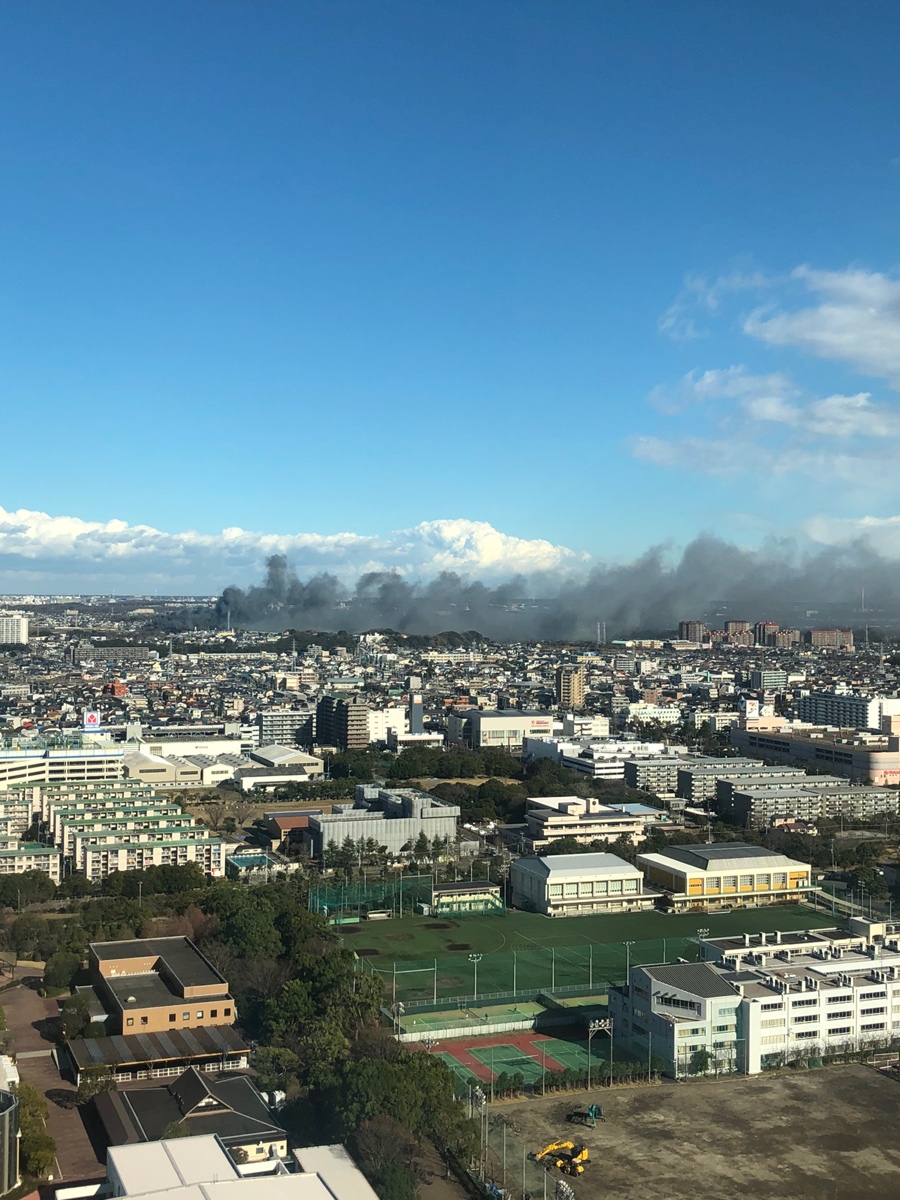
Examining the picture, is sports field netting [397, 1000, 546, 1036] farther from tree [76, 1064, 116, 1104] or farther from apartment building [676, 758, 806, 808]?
apartment building [676, 758, 806, 808]

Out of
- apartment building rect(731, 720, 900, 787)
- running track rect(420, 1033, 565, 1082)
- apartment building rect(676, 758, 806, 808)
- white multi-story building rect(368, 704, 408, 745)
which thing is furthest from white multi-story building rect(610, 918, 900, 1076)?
white multi-story building rect(368, 704, 408, 745)

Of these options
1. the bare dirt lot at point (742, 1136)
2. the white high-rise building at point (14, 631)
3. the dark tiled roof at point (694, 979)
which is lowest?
the bare dirt lot at point (742, 1136)

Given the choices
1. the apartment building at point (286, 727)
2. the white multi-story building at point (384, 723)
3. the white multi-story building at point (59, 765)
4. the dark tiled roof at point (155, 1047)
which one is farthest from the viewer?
the apartment building at point (286, 727)

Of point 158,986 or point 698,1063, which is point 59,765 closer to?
point 158,986

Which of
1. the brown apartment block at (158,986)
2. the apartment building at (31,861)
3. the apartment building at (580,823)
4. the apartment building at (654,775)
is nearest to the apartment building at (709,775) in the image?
the apartment building at (654,775)

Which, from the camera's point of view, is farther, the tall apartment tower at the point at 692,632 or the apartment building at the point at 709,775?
the tall apartment tower at the point at 692,632

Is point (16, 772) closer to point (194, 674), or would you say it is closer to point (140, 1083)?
point (140, 1083)

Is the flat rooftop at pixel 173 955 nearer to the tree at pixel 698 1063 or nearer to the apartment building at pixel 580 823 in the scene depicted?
the tree at pixel 698 1063
